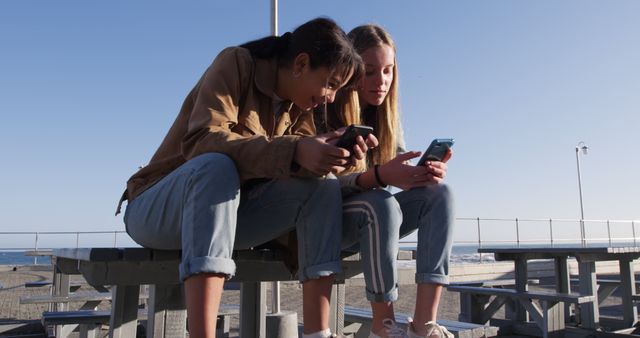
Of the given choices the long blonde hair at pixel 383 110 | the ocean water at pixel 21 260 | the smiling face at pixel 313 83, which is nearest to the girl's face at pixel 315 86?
the smiling face at pixel 313 83

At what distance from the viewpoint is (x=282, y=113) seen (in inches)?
67.6

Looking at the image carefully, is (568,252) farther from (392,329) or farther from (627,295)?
(392,329)

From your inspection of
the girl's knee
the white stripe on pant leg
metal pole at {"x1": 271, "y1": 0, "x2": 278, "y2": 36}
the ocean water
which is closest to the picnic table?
metal pole at {"x1": 271, "y1": 0, "x2": 278, "y2": 36}

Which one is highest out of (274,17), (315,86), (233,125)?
(274,17)

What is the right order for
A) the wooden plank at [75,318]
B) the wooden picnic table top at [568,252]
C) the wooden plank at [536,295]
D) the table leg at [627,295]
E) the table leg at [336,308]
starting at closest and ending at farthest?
the table leg at [336,308]
the wooden plank at [75,318]
the wooden plank at [536,295]
the wooden picnic table top at [568,252]
the table leg at [627,295]

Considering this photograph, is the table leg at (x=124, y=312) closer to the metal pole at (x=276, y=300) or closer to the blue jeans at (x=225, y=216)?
the blue jeans at (x=225, y=216)

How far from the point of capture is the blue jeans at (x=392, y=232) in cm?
147

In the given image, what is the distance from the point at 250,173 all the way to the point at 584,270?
4.37 meters

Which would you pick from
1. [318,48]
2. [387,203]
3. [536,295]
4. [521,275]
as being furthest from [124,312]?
[521,275]

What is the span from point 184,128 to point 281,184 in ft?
1.11

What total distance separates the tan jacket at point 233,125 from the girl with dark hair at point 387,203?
A: 12.1 inches

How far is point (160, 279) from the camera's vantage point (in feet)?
5.43

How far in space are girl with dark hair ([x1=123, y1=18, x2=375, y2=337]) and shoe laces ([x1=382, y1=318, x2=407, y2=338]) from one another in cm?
19

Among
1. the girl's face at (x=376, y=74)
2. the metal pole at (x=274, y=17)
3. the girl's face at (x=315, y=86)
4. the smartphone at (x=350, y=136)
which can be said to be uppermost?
the metal pole at (x=274, y=17)
